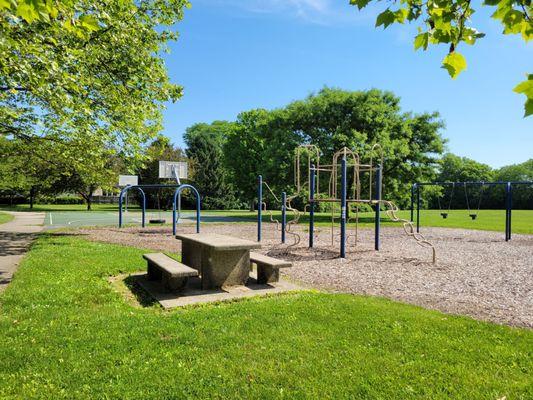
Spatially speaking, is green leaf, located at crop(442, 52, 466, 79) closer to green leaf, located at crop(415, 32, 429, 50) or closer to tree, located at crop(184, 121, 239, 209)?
green leaf, located at crop(415, 32, 429, 50)

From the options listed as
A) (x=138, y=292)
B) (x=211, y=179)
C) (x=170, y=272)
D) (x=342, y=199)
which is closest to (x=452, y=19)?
(x=170, y=272)

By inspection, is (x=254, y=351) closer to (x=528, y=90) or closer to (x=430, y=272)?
(x=528, y=90)

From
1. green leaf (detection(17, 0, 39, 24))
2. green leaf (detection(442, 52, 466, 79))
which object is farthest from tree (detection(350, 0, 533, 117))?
green leaf (detection(17, 0, 39, 24))

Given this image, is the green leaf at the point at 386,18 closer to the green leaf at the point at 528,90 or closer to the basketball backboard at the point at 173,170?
the green leaf at the point at 528,90

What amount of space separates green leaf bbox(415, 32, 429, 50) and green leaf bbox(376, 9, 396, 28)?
219mm

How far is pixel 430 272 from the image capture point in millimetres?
8734

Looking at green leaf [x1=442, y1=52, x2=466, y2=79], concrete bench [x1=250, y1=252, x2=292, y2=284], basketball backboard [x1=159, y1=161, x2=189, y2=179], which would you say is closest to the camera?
green leaf [x1=442, y1=52, x2=466, y2=79]

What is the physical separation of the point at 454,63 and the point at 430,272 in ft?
22.7

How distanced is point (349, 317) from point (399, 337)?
0.80 m

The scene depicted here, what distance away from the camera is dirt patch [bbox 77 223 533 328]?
6.10 metres

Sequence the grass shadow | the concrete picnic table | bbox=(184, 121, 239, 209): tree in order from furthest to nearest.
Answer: bbox=(184, 121, 239, 209): tree → the concrete picnic table → the grass shadow

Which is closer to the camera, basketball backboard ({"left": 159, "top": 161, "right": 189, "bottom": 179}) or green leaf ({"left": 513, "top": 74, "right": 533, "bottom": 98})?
green leaf ({"left": 513, "top": 74, "right": 533, "bottom": 98})

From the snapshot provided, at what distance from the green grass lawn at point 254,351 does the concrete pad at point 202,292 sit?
0.35 meters

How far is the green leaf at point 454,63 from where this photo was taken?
8.61 ft
